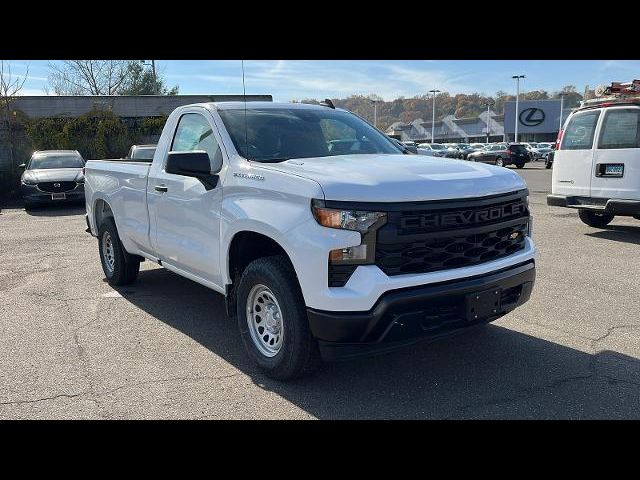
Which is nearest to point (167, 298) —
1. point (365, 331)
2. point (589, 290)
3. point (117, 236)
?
point (117, 236)

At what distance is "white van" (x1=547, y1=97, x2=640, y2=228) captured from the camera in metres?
8.74

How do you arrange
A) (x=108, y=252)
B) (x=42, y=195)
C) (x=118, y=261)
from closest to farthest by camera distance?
(x=118, y=261), (x=108, y=252), (x=42, y=195)

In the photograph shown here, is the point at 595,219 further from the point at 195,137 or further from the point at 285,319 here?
the point at 285,319

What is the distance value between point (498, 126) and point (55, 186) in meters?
104

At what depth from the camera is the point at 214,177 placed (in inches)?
171

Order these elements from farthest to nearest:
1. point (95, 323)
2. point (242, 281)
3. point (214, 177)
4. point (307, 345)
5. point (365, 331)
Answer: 1. point (95, 323)
2. point (214, 177)
3. point (242, 281)
4. point (307, 345)
5. point (365, 331)

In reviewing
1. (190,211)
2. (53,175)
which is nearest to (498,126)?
(53,175)

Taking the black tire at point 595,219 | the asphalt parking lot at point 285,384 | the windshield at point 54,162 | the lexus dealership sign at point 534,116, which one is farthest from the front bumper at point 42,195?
the lexus dealership sign at point 534,116

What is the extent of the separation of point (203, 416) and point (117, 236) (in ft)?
11.6

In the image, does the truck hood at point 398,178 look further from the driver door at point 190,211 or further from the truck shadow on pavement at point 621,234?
the truck shadow on pavement at point 621,234

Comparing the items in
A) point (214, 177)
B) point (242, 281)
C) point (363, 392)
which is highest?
point (214, 177)

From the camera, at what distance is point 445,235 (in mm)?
3482

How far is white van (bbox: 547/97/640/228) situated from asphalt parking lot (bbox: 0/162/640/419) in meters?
2.41
